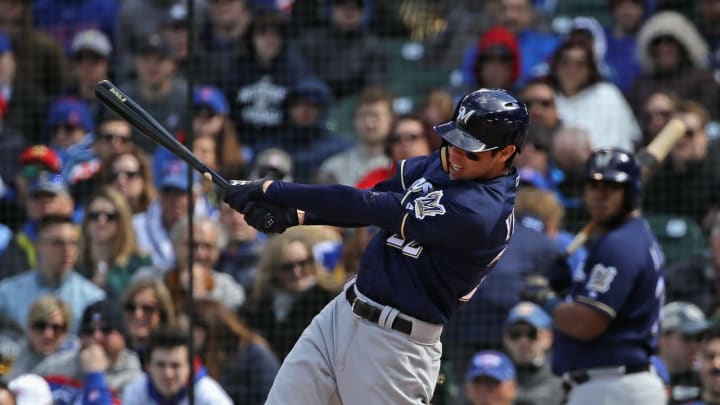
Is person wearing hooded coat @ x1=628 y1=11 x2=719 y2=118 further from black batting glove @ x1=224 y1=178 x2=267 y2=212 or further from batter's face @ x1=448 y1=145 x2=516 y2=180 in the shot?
black batting glove @ x1=224 y1=178 x2=267 y2=212

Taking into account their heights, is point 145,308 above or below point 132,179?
below

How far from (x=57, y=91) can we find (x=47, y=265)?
1878 millimetres

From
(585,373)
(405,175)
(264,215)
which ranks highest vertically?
(405,175)

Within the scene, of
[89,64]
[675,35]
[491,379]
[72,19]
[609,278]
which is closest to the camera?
[609,278]

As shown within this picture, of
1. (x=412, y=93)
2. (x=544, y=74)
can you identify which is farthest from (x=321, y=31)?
(x=544, y=74)

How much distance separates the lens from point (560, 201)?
802 centimetres

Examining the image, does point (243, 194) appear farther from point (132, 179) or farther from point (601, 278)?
point (132, 179)

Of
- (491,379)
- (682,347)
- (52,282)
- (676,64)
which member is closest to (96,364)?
(52,282)

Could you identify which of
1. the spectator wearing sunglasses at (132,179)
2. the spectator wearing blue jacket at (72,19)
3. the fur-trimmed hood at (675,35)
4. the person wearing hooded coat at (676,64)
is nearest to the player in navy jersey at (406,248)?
the spectator wearing sunglasses at (132,179)

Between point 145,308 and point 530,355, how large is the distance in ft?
6.63

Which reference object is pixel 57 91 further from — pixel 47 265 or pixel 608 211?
pixel 608 211

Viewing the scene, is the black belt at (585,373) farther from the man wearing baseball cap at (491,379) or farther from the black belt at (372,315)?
the black belt at (372,315)

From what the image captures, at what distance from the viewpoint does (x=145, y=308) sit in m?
7.37

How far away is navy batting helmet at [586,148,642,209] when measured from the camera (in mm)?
6434
